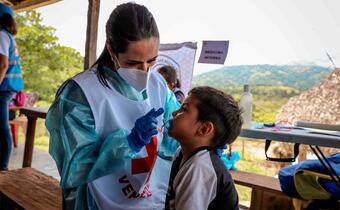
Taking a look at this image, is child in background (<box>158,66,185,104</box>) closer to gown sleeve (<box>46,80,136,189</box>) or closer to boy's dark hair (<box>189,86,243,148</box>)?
boy's dark hair (<box>189,86,243,148</box>)

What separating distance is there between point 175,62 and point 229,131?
1.86m

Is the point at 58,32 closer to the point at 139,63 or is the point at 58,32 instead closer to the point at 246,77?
the point at 246,77

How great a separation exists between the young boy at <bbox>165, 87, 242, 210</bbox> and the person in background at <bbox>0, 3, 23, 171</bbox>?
239cm

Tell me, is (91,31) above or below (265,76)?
above

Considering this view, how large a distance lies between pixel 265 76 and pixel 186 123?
3174 mm

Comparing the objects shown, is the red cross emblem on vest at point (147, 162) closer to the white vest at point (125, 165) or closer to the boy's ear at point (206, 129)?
the white vest at point (125, 165)

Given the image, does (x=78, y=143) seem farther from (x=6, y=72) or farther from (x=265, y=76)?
(x=265, y=76)

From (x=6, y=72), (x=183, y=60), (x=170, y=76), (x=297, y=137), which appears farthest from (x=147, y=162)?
(x=6, y=72)

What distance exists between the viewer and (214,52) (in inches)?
105

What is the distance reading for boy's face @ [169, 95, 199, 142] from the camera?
1297 mm

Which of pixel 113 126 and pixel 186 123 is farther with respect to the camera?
pixel 186 123

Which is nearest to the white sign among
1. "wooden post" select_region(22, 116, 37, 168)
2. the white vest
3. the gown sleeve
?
the white vest

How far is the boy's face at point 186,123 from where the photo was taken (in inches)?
51.1

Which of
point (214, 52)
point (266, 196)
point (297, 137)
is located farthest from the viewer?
point (214, 52)
